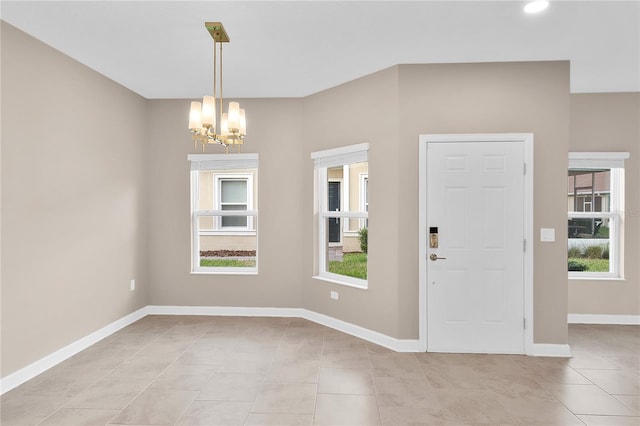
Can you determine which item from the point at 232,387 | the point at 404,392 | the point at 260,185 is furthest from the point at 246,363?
the point at 260,185

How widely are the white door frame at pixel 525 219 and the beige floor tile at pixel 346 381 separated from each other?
0.84 metres

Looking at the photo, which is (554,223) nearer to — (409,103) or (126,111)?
(409,103)

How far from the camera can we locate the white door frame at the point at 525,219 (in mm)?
3527

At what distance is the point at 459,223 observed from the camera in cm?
360

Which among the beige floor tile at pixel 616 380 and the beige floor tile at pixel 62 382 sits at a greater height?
the beige floor tile at pixel 62 382

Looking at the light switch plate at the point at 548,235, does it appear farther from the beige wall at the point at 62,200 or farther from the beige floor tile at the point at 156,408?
the beige wall at the point at 62,200

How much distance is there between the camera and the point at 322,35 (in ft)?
10.1

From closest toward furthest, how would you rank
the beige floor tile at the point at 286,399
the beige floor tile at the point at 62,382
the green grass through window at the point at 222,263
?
the beige floor tile at the point at 286,399, the beige floor tile at the point at 62,382, the green grass through window at the point at 222,263

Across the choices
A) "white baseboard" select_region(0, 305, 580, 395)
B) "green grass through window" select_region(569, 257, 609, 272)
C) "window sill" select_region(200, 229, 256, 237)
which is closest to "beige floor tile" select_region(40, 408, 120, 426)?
"white baseboard" select_region(0, 305, 580, 395)

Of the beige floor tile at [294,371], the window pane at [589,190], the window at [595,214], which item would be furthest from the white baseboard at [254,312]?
the window pane at [589,190]

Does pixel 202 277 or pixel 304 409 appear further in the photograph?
pixel 202 277

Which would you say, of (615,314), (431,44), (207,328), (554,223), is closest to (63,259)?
(207,328)

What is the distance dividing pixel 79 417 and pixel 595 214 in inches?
225

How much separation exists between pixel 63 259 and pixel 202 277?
1.72 metres
